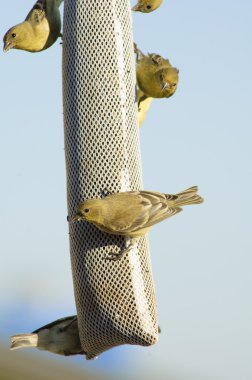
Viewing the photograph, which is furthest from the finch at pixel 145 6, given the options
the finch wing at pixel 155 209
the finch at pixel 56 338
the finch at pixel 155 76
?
the finch at pixel 56 338

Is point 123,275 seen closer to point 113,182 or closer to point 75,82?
point 113,182

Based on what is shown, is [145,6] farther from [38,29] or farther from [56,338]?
[56,338]

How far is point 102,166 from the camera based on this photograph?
11.9 metres

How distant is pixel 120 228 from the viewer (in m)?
11.5

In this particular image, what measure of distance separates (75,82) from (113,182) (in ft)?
3.44

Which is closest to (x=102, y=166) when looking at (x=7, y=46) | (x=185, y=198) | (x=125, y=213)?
(x=125, y=213)

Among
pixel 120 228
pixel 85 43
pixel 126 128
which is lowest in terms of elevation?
pixel 120 228

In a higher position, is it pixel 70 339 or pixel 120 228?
pixel 120 228

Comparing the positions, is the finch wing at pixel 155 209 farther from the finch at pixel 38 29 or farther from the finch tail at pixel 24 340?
the finch at pixel 38 29

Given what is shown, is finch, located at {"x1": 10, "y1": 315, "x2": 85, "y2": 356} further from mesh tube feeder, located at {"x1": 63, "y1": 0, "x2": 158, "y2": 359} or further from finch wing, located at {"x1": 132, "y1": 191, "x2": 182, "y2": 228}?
finch wing, located at {"x1": 132, "y1": 191, "x2": 182, "y2": 228}

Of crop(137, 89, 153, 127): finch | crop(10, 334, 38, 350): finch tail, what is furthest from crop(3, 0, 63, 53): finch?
crop(10, 334, 38, 350): finch tail

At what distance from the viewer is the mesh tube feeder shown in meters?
11.8

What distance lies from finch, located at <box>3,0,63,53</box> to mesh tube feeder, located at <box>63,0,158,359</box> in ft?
3.72

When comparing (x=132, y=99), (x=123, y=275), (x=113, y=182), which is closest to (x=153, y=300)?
(x=123, y=275)
